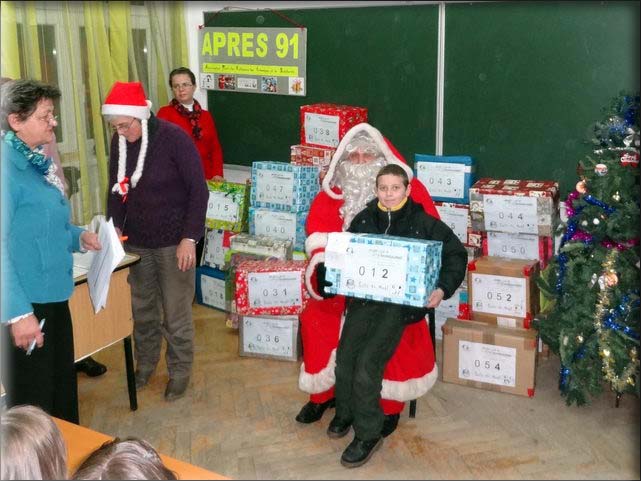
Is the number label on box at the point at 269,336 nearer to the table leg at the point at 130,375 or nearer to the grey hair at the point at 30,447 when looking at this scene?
the table leg at the point at 130,375

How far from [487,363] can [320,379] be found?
37.0 inches

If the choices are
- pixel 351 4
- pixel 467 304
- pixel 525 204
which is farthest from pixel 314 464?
pixel 351 4

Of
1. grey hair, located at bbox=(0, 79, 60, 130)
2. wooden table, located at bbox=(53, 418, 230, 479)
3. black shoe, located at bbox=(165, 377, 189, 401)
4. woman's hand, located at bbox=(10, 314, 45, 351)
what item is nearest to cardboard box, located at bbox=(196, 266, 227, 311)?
black shoe, located at bbox=(165, 377, 189, 401)

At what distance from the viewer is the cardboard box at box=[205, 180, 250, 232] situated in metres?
4.82

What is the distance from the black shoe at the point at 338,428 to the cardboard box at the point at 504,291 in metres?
1.05

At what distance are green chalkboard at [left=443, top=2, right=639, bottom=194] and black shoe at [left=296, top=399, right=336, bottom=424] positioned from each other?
5.60ft

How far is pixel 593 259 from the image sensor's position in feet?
11.3

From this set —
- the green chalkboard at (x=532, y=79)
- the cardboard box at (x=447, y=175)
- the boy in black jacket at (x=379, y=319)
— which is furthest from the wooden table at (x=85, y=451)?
the green chalkboard at (x=532, y=79)

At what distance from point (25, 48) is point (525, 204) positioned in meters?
2.99

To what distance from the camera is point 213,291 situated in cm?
500

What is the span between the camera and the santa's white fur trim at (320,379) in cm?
332

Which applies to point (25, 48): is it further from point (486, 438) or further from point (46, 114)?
point (486, 438)

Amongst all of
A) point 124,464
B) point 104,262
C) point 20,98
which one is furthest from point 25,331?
point 124,464

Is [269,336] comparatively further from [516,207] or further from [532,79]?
[532,79]
